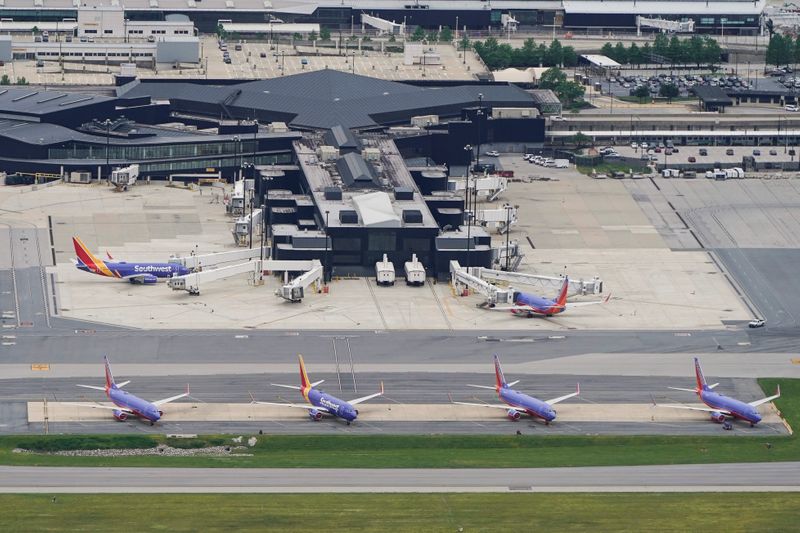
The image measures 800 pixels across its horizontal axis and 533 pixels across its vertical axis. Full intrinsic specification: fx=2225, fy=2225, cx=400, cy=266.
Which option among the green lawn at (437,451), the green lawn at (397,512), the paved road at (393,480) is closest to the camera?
the green lawn at (397,512)

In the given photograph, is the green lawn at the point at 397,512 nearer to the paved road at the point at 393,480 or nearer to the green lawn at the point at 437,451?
the paved road at the point at 393,480

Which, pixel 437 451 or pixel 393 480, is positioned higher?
pixel 393 480

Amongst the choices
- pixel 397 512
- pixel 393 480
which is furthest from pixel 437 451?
pixel 397 512

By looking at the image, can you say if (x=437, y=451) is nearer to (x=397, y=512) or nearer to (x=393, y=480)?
(x=393, y=480)

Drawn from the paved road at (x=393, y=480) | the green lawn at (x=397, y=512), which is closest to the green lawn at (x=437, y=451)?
the paved road at (x=393, y=480)

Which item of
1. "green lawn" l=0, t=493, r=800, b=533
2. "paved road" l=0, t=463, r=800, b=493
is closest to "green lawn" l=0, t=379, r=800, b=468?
"paved road" l=0, t=463, r=800, b=493

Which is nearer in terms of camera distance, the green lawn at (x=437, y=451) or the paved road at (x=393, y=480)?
the paved road at (x=393, y=480)

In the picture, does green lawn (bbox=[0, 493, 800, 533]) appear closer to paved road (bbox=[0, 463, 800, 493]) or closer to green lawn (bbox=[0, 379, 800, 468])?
paved road (bbox=[0, 463, 800, 493])
